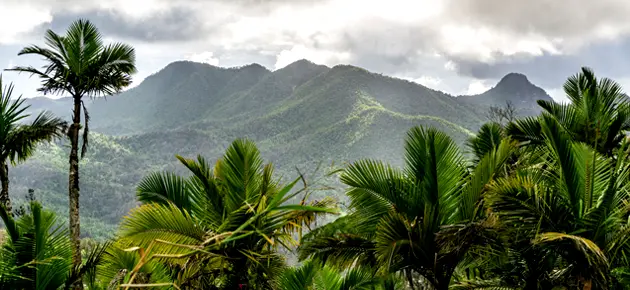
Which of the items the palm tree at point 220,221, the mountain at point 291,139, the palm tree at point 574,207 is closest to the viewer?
the palm tree at point 220,221

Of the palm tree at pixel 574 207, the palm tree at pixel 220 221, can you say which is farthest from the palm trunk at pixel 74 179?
the palm tree at pixel 574 207

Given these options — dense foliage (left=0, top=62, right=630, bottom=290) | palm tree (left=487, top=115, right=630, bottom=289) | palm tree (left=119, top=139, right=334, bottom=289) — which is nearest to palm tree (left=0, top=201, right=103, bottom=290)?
dense foliage (left=0, top=62, right=630, bottom=290)

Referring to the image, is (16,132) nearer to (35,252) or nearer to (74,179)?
(74,179)

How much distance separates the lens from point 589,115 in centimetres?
1112

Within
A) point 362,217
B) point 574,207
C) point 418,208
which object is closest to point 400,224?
point 418,208

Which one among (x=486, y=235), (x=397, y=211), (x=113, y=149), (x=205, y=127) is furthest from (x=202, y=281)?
(x=205, y=127)

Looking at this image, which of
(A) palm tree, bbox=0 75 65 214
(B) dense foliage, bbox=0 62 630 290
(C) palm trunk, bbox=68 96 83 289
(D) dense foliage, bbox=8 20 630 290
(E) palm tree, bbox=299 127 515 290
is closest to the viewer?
(D) dense foliage, bbox=8 20 630 290

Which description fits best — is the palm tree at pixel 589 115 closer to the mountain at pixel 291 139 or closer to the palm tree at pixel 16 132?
the palm tree at pixel 16 132

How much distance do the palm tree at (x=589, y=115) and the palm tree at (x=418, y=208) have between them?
13.2ft

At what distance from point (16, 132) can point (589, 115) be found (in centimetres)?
1074

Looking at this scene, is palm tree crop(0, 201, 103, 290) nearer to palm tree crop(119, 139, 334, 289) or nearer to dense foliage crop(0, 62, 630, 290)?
dense foliage crop(0, 62, 630, 290)

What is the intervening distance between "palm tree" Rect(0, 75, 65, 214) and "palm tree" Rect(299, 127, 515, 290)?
16.3ft

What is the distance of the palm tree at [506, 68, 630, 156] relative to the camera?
10602 mm

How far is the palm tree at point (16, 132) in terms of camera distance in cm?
833
